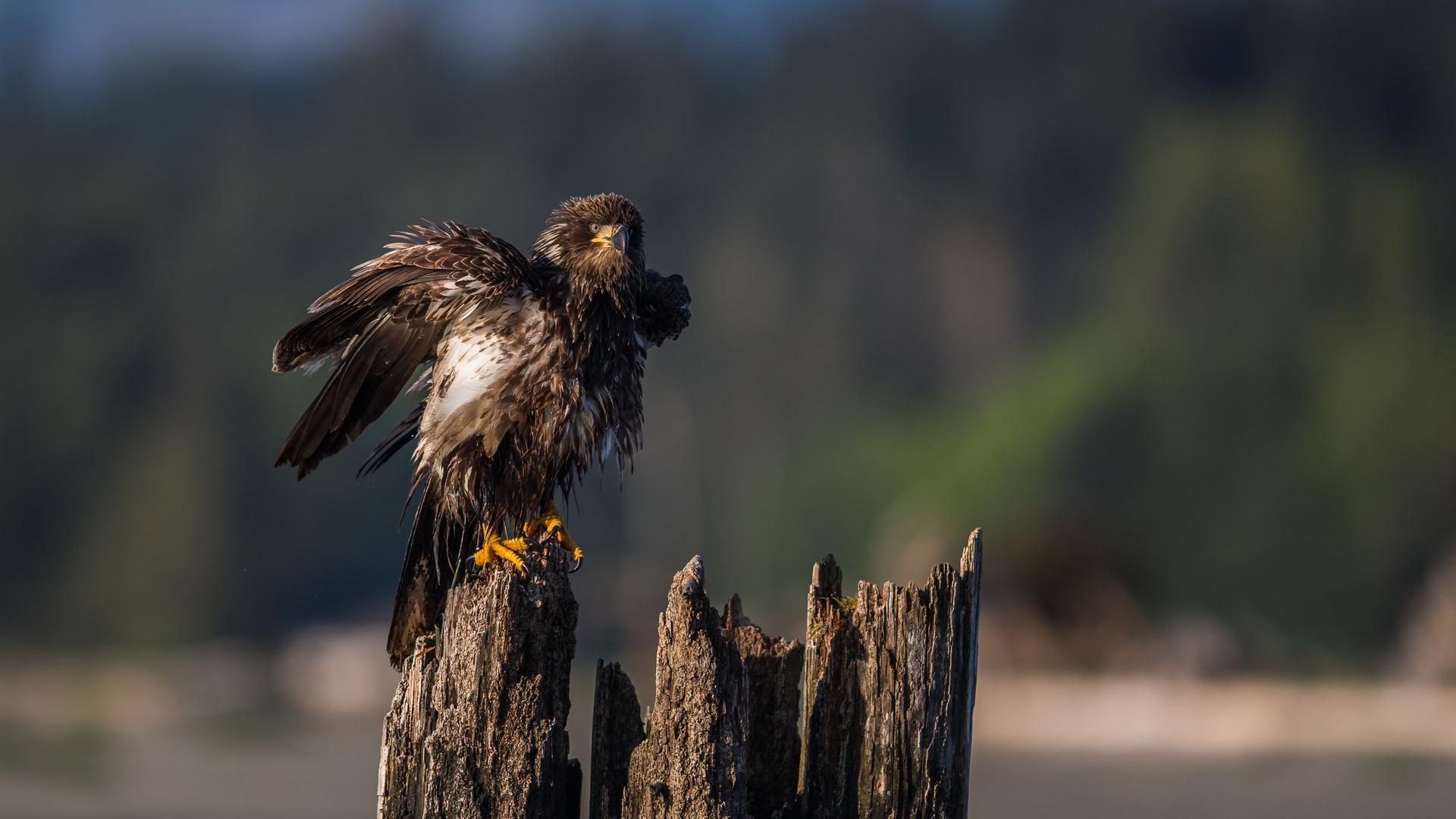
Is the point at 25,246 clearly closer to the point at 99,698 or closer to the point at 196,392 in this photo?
the point at 196,392

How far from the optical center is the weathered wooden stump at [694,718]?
3.92 meters

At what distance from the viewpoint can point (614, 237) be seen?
5297 millimetres

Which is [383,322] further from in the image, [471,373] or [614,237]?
[614,237]

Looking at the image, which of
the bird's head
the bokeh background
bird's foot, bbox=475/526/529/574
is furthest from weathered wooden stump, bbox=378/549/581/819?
the bokeh background

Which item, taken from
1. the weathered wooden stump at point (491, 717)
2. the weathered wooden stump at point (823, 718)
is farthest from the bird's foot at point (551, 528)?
the weathered wooden stump at point (823, 718)

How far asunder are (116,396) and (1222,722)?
43257 millimetres

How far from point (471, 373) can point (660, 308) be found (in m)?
0.96

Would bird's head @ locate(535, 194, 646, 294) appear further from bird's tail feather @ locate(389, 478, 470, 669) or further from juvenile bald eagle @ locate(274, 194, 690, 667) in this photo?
bird's tail feather @ locate(389, 478, 470, 669)

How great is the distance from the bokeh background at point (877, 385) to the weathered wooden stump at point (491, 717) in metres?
13.1

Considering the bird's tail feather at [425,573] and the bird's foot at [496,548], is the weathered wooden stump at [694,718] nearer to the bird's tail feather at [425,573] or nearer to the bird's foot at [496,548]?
the bird's foot at [496,548]

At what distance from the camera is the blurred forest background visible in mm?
35344

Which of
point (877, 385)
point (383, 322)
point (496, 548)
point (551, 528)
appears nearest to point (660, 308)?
point (551, 528)

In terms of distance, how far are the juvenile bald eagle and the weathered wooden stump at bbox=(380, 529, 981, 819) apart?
2.62 feet

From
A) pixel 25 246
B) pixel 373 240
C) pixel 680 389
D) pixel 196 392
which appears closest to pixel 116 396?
pixel 196 392
